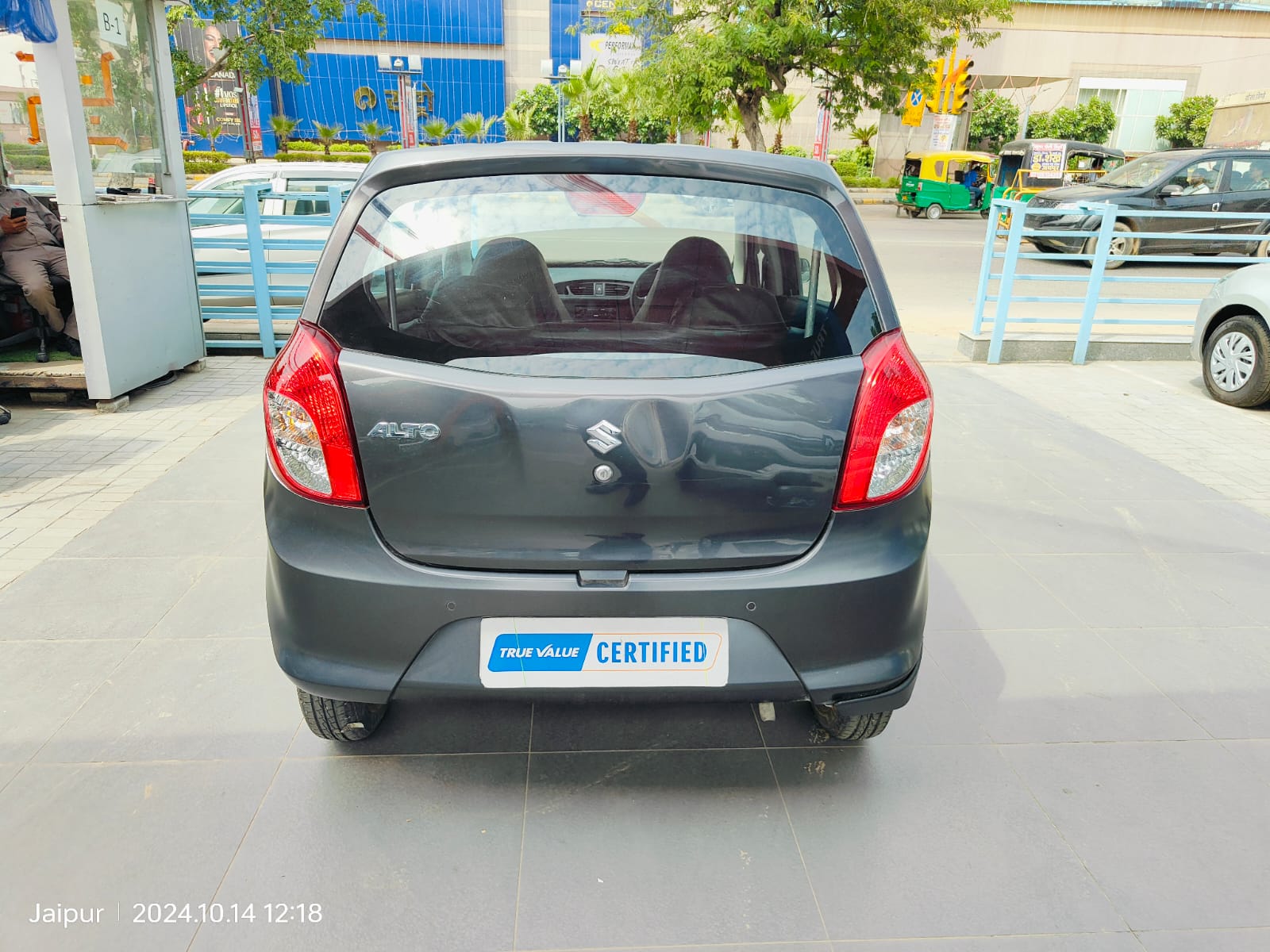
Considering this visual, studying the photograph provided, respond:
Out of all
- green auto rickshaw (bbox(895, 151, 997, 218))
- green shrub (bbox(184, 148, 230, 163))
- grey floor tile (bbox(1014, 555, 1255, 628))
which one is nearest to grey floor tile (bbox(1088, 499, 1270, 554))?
grey floor tile (bbox(1014, 555, 1255, 628))

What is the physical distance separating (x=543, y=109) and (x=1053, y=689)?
179 ft

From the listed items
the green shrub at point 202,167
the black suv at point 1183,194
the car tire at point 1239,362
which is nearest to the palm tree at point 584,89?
the green shrub at point 202,167

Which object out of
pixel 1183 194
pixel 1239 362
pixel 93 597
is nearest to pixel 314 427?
pixel 93 597

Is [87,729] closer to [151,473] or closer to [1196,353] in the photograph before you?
[151,473]

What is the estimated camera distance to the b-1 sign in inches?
227

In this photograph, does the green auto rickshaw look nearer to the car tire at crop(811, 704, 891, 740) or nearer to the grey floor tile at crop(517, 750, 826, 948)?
the car tire at crop(811, 704, 891, 740)

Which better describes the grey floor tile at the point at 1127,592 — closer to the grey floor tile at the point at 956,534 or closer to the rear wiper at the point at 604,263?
the grey floor tile at the point at 956,534

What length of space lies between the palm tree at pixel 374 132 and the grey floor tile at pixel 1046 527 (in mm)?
54524

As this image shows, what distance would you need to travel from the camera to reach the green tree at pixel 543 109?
51.9m

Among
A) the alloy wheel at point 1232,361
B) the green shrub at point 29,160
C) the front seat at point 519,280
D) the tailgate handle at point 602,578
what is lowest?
the alloy wheel at point 1232,361

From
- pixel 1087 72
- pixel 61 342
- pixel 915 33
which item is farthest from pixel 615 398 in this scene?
pixel 1087 72

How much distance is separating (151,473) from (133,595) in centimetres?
157

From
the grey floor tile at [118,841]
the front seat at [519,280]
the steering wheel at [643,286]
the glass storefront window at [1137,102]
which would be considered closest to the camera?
the grey floor tile at [118,841]

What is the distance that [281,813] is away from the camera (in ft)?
7.49
